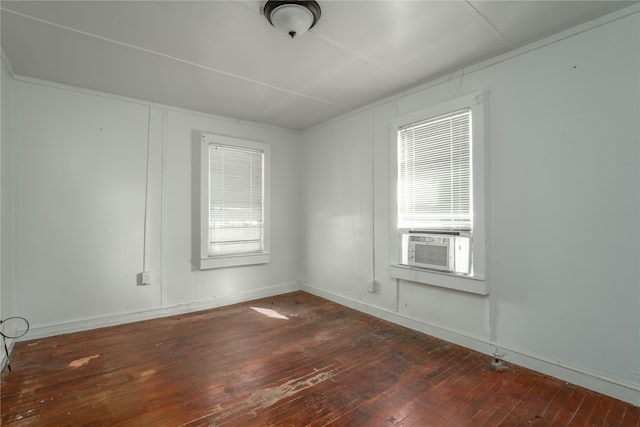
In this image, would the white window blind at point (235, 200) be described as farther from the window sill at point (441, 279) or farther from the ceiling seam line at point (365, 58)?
the ceiling seam line at point (365, 58)

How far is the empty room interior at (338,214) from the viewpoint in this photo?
2.08 m

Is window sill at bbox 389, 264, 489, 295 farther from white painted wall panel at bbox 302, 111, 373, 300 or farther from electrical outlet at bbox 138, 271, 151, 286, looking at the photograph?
electrical outlet at bbox 138, 271, 151, 286

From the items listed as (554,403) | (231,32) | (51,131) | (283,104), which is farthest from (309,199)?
(554,403)

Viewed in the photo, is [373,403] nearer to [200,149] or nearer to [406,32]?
[406,32]

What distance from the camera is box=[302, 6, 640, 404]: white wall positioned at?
81.7 inches

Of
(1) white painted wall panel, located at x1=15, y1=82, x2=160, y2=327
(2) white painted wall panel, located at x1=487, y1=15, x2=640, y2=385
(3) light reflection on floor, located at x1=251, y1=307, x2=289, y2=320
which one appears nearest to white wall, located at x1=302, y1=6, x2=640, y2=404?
(2) white painted wall panel, located at x1=487, y1=15, x2=640, y2=385

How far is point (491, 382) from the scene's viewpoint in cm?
232

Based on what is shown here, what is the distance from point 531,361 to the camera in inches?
97.7

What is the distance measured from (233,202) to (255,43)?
2.44 meters

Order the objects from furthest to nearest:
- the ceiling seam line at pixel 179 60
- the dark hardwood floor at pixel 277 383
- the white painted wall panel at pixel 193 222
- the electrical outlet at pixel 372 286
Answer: the white painted wall panel at pixel 193 222, the electrical outlet at pixel 372 286, the ceiling seam line at pixel 179 60, the dark hardwood floor at pixel 277 383

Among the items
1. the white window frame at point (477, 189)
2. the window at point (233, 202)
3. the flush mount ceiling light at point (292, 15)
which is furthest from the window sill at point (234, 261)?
the flush mount ceiling light at point (292, 15)

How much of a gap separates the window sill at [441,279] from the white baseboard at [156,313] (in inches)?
83.7

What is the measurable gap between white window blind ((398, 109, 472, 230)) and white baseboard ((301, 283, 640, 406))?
1.08 meters

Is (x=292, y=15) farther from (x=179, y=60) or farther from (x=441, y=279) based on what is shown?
(x=441, y=279)
